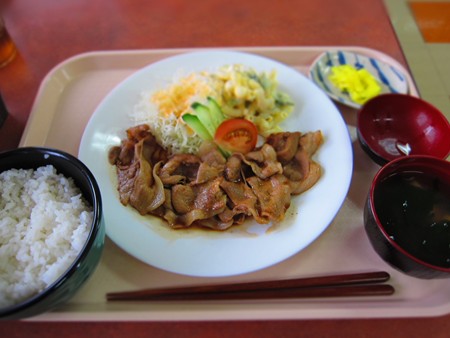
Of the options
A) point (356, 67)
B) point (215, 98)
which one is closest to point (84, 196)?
Answer: point (215, 98)

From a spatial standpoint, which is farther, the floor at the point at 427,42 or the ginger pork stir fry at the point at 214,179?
the floor at the point at 427,42

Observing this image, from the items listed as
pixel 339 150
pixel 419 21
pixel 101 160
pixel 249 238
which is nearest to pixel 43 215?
pixel 101 160

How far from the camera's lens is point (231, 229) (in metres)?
1.59

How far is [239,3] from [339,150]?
1708 millimetres

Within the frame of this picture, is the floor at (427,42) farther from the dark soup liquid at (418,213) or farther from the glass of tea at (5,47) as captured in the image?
the glass of tea at (5,47)

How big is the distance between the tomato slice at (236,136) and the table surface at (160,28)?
36.1 inches

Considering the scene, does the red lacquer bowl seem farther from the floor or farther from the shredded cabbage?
the shredded cabbage

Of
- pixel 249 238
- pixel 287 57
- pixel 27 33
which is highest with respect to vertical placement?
pixel 27 33

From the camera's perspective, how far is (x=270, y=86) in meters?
2.08

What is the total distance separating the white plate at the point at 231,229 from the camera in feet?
4.68

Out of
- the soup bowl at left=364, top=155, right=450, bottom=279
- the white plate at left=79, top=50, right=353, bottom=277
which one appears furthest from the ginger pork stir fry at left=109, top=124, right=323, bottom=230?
the soup bowl at left=364, top=155, right=450, bottom=279

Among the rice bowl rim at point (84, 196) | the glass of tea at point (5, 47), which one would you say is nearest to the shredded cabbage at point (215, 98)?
the rice bowl rim at point (84, 196)

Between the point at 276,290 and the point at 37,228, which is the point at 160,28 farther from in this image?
the point at 276,290

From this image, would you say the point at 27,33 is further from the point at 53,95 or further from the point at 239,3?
the point at 239,3
